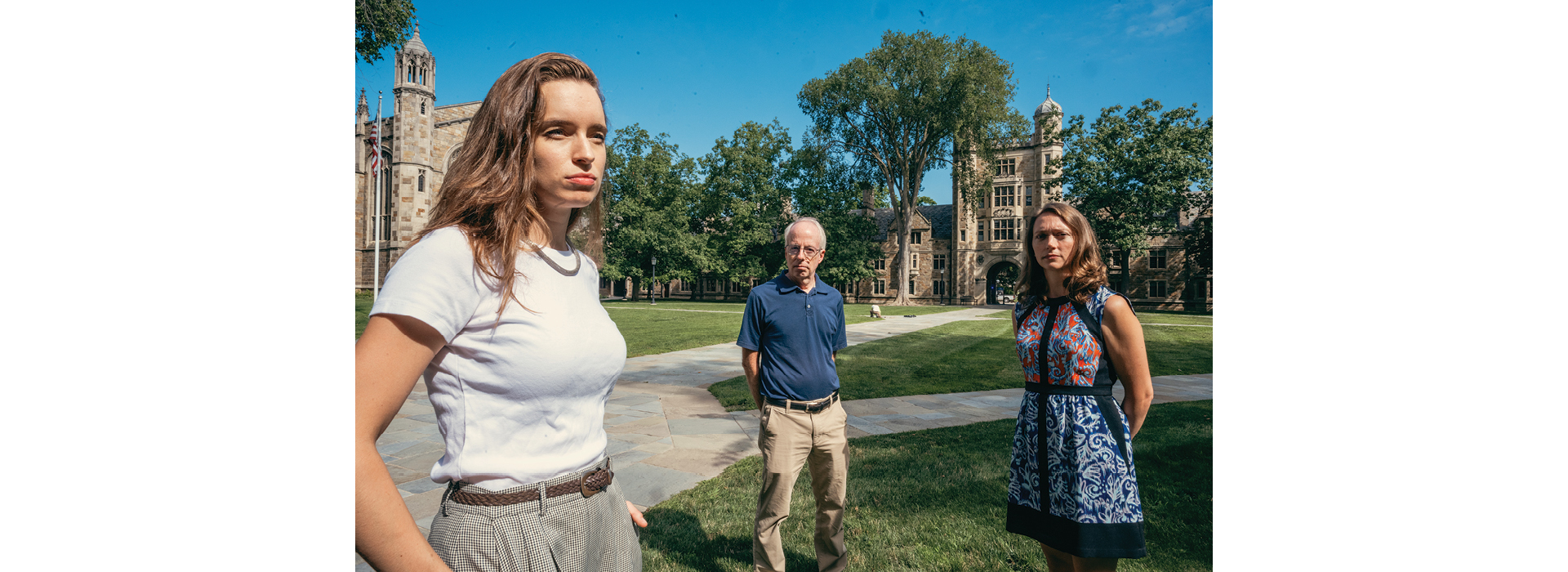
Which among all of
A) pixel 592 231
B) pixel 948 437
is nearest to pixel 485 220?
pixel 592 231

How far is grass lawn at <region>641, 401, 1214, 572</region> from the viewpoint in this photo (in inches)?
135

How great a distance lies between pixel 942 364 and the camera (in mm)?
11570

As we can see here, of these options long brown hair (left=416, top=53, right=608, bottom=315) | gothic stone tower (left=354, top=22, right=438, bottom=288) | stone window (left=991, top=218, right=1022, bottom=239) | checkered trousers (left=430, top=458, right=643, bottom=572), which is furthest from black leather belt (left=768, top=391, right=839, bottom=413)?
stone window (left=991, top=218, right=1022, bottom=239)

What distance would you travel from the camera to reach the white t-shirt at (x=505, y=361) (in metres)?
0.92

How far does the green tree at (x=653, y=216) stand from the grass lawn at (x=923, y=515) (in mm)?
32240

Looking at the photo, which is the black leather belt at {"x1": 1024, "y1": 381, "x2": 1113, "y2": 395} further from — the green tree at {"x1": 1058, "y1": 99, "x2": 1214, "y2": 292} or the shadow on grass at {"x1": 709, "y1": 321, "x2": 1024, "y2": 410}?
→ the green tree at {"x1": 1058, "y1": 99, "x2": 1214, "y2": 292}

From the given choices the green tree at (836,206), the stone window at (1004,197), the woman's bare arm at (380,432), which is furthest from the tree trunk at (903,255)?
the woman's bare arm at (380,432)

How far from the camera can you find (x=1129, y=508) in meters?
2.34

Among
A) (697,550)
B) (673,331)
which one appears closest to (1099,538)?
(697,550)

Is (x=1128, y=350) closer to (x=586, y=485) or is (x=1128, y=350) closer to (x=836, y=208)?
(x=586, y=485)

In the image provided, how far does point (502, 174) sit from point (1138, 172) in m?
38.7

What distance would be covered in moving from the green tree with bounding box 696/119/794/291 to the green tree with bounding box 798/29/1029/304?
7168mm

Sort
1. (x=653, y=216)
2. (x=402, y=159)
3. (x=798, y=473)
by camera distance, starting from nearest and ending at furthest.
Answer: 1. (x=798, y=473)
2. (x=402, y=159)
3. (x=653, y=216)

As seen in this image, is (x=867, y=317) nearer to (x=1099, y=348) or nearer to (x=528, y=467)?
(x=1099, y=348)
